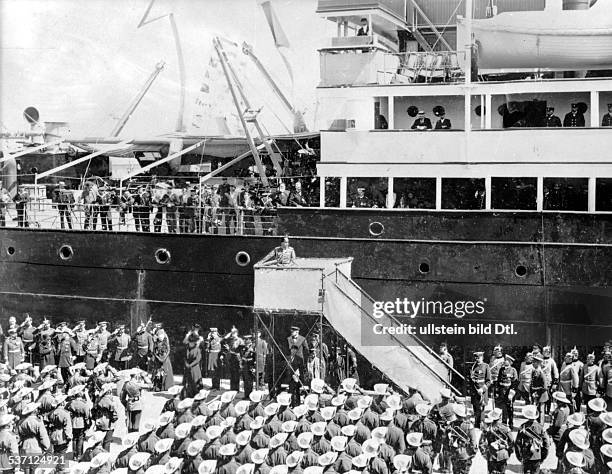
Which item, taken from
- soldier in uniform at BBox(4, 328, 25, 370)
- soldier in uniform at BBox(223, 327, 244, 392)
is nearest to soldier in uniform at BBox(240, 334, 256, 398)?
soldier in uniform at BBox(223, 327, 244, 392)

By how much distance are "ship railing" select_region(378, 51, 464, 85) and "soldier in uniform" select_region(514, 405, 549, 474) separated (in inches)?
291

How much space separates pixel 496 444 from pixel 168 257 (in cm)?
836

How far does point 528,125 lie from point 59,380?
9239 mm

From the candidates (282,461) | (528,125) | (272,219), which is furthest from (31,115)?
(282,461)

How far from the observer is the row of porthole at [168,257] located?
1548 centimetres

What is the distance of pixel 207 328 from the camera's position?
1722cm

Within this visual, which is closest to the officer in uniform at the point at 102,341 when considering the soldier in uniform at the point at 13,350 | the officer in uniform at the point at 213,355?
the soldier in uniform at the point at 13,350

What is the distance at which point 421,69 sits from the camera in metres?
17.2

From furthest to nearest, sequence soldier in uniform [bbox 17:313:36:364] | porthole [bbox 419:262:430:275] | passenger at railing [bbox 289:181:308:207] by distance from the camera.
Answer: passenger at railing [bbox 289:181:308:207], soldier in uniform [bbox 17:313:36:364], porthole [bbox 419:262:430:275]

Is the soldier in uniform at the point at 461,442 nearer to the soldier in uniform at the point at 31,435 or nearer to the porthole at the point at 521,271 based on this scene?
the porthole at the point at 521,271

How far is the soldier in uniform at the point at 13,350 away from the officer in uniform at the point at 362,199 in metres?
6.55

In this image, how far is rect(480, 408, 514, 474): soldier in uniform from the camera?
11.3 metres

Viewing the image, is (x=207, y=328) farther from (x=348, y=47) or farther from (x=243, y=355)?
(x=348, y=47)

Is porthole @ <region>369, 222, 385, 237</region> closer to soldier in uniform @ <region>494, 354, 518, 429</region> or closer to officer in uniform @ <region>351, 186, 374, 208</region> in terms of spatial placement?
officer in uniform @ <region>351, 186, 374, 208</region>
